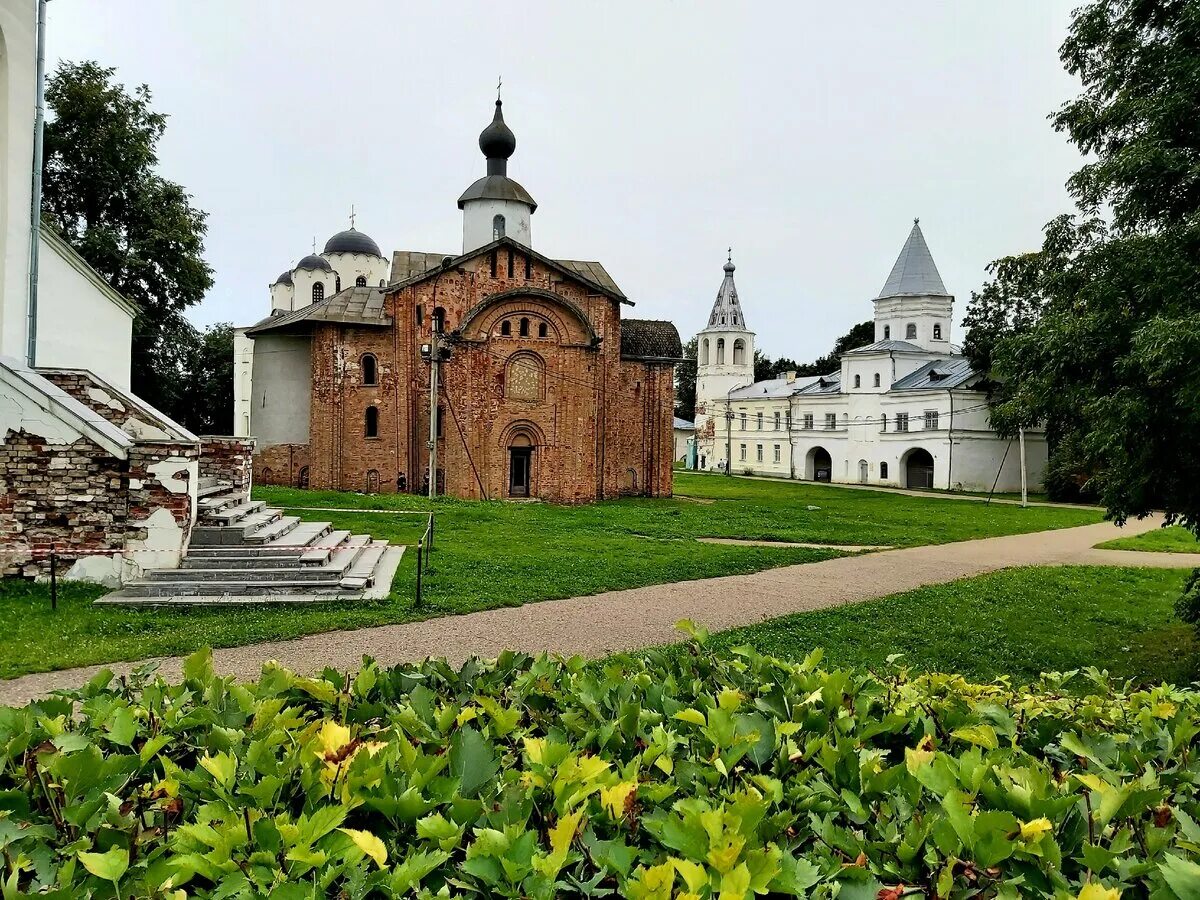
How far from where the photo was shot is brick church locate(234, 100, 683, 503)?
29891mm

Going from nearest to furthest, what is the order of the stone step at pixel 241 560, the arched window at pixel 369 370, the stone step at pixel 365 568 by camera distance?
the stone step at pixel 365 568, the stone step at pixel 241 560, the arched window at pixel 369 370

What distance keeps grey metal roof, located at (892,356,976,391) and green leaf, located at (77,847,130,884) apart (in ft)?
174

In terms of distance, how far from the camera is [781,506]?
101 feet

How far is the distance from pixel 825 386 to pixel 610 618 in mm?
54548

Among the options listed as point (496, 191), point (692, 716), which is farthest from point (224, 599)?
point (496, 191)

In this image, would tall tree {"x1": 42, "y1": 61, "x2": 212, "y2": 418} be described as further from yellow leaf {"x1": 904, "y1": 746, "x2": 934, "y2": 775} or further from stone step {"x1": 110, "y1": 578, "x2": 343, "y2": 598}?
yellow leaf {"x1": 904, "y1": 746, "x2": 934, "y2": 775}

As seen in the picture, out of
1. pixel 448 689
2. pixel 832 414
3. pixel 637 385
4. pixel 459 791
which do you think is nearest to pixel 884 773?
pixel 459 791

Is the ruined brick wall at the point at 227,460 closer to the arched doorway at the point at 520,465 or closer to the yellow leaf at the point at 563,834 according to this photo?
the arched doorway at the point at 520,465

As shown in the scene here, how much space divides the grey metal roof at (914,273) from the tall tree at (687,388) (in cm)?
3205

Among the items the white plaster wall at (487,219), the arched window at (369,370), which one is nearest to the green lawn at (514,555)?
the arched window at (369,370)

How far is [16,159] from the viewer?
43.8 feet

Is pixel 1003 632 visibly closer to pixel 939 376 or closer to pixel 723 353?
pixel 939 376

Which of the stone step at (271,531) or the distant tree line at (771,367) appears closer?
the stone step at (271,531)

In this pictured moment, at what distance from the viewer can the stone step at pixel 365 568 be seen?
38.6ft
